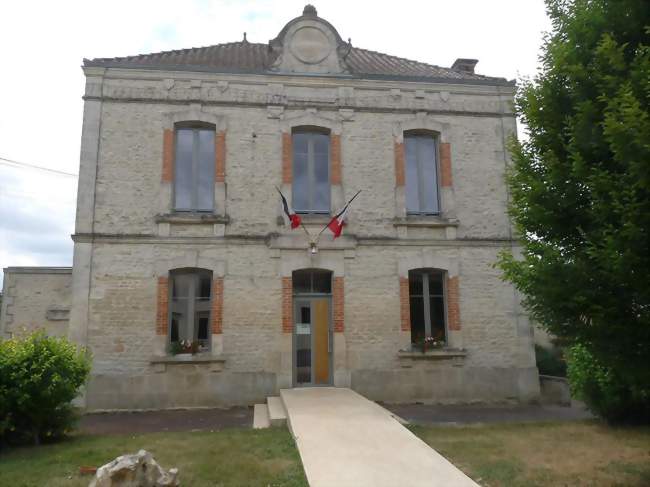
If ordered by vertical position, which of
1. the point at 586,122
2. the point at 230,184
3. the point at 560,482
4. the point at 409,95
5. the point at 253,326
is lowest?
the point at 560,482

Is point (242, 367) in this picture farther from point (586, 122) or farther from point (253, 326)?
point (586, 122)

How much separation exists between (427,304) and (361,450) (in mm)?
5808

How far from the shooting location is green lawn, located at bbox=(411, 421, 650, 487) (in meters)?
5.46

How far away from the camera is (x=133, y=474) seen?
4672 mm

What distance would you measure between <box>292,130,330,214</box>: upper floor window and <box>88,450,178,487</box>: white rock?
23.3 ft

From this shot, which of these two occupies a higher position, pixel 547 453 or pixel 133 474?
pixel 133 474

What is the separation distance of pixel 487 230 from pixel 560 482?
6954mm

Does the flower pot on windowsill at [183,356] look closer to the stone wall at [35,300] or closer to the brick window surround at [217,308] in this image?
the brick window surround at [217,308]

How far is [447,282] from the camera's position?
11.3 meters

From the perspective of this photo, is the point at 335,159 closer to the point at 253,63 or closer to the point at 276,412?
the point at 253,63

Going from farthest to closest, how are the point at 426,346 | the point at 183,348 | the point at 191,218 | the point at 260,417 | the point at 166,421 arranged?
the point at 426,346
the point at 191,218
the point at 183,348
the point at 166,421
the point at 260,417

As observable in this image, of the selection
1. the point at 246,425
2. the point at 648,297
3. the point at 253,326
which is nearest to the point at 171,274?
the point at 253,326

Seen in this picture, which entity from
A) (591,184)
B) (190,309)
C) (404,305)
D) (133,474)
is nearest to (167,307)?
(190,309)

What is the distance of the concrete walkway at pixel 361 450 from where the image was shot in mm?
4906
